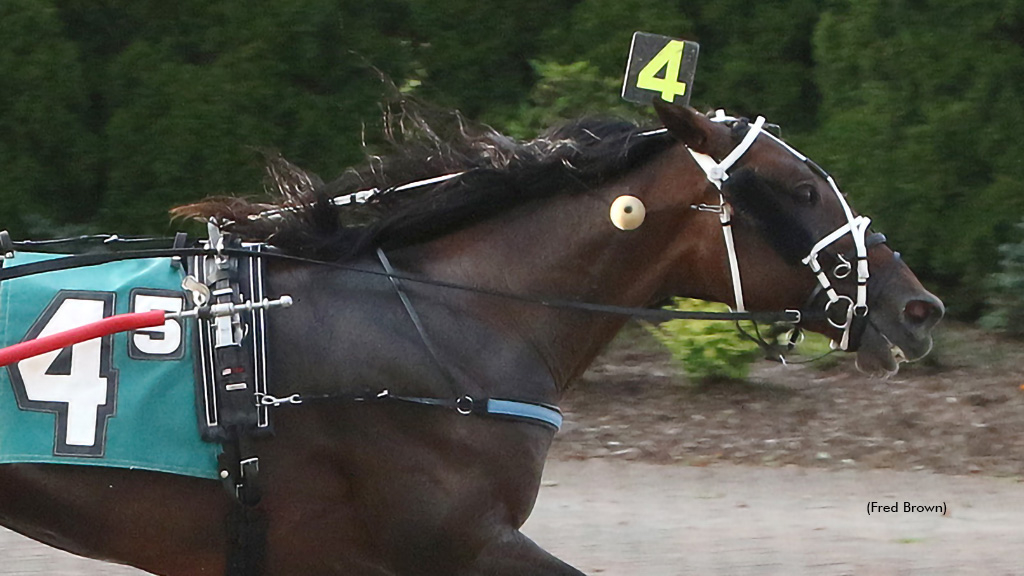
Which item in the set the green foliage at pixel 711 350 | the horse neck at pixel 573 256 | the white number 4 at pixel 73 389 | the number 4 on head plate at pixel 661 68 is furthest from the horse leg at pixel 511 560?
the green foliage at pixel 711 350

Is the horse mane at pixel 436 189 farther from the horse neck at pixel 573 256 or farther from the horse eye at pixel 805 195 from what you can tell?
the horse eye at pixel 805 195

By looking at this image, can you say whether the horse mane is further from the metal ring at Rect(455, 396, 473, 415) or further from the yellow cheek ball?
the metal ring at Rect(455, 396, 473, 415)

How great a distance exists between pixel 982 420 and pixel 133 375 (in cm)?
553

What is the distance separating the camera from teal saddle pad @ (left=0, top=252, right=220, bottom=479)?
3.02m

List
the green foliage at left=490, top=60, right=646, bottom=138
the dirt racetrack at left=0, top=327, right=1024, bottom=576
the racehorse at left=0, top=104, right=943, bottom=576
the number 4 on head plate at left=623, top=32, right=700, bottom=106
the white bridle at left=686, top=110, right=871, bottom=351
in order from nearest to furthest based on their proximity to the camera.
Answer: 1. the racehorse at left=0, top=104, right=943, bottom=576
2. the white bridle at left=686, top=110, right=871, bottom=351
3. the number 4 on head plate at left=623, top=32, right=700, bottom=106
4. the dirt racetrack at left=0, top=327, right=1024, bottom=576
5. the green foliage at left=490, top=60, right=646, bottom=138

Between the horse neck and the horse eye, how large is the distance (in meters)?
0.26

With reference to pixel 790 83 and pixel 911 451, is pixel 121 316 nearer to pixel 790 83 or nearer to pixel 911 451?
pixel 911 451

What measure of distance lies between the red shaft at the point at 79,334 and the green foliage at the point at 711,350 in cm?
487

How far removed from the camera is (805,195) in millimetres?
3371

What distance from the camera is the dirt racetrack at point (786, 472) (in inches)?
212

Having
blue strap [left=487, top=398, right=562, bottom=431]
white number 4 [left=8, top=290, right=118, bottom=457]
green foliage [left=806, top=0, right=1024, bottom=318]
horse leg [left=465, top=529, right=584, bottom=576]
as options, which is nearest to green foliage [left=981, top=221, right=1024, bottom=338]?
green foliage [left=806, top=0, right=1024, bottom=318]

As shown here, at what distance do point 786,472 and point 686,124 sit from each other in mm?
3761

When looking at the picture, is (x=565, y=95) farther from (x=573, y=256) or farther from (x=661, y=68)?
(x=573, y=256)

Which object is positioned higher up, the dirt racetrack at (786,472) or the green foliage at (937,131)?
the green foliage at (937,131)
